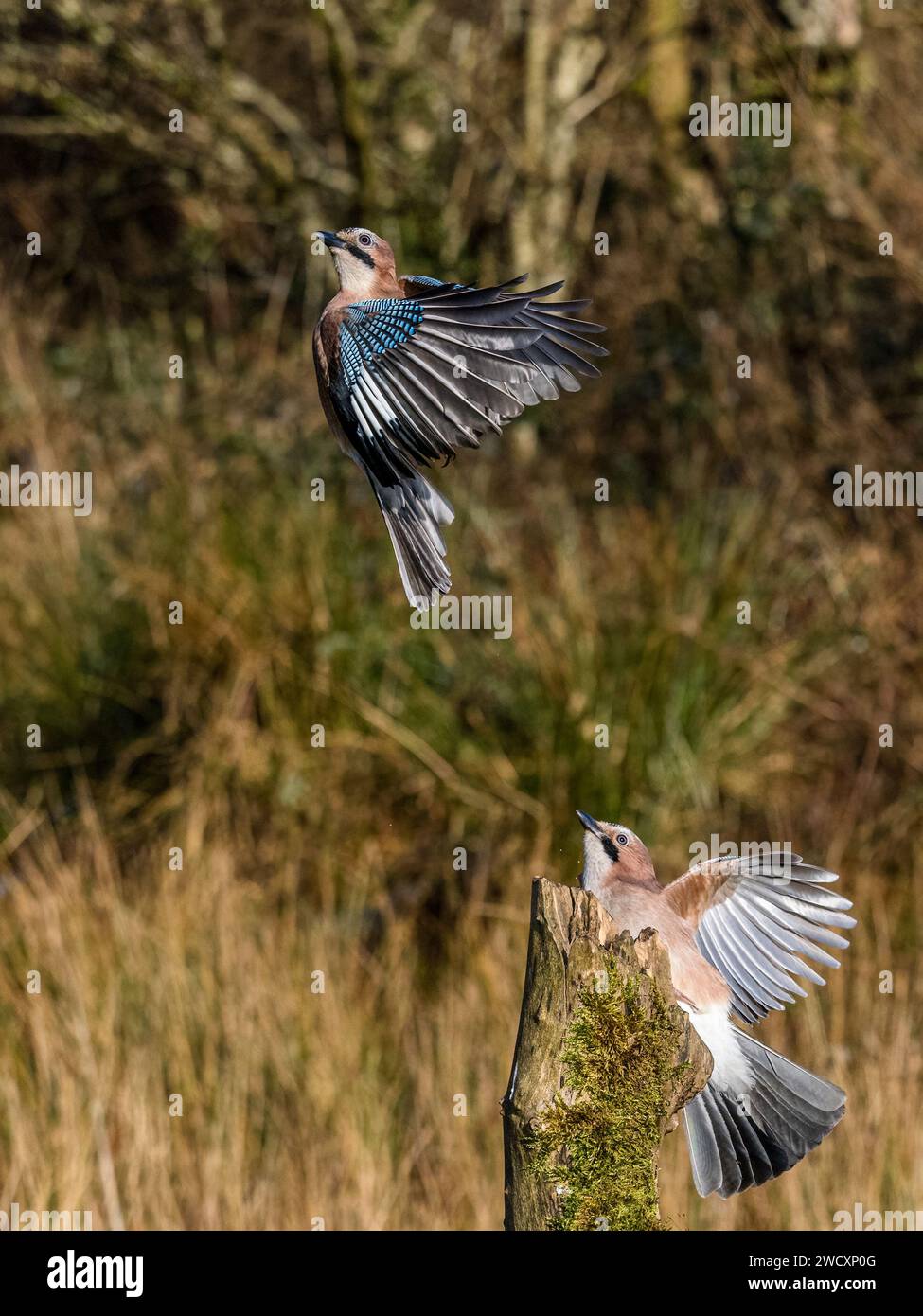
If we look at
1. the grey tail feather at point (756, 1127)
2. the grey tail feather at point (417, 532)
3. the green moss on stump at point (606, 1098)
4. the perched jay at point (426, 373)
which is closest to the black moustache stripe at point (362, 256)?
the perched jay at point (426, 373)

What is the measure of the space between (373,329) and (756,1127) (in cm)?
148

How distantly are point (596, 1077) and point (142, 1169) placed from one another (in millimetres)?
3159

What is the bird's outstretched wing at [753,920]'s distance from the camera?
271 centimetres

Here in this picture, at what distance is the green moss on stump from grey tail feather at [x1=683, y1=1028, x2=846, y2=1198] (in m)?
0.40

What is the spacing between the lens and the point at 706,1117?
114 inches

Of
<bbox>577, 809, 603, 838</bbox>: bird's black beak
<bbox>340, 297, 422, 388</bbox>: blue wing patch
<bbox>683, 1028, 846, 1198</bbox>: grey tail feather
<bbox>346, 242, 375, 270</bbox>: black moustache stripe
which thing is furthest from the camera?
<bbox>683, 1028, 846, 1198</bbox>: grey tail feather

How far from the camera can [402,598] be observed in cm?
743

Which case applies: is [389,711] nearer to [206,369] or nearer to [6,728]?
[6,728]

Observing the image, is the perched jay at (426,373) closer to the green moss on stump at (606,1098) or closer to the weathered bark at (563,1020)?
the weathered bark at (563,1020)

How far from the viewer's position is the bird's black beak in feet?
8.70

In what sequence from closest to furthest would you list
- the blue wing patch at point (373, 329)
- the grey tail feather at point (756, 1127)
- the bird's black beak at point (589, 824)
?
the blue wing patch at point (373, 329)
the bird's black beak at point (589, 824)
the grey tail feather at point (756, 1127)

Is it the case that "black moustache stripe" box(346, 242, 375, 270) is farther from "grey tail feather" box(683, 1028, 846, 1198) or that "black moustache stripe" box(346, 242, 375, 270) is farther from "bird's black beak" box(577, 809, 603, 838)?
"grey tail feather" box(683, 1028, 846, 1198)

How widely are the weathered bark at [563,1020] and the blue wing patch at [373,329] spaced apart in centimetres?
77

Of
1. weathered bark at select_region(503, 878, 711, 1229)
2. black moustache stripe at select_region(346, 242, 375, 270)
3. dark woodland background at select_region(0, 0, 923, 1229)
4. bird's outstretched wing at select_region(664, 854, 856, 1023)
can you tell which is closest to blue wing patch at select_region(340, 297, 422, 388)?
black moustache stripe at select_region(346, 242, 375, 270)
